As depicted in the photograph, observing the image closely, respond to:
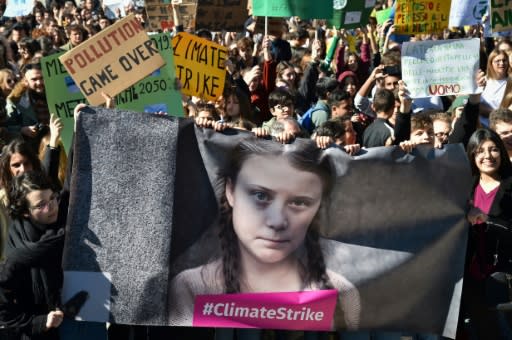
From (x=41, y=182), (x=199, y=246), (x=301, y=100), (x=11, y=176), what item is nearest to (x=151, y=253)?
(x=199, y=246)

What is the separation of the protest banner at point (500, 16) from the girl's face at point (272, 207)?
467cm

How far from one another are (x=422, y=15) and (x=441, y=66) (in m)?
2.06

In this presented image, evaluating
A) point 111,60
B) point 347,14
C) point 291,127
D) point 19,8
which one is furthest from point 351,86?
point 19,8

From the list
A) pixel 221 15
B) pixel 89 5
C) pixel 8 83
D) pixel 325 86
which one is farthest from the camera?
pixel 89 5

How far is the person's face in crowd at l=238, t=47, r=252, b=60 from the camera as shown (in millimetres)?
12422

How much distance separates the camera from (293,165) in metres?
5.59

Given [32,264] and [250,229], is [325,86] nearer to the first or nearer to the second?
[250,229]

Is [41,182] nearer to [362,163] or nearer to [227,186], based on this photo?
[227,186]

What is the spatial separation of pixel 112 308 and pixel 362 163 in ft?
5.01

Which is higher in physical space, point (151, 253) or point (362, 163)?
point (362, 163)

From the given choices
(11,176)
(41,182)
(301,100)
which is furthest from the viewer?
(301,100)

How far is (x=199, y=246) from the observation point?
559 centimetres

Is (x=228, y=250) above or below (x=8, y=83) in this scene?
above

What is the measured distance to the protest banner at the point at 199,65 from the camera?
25.9 ft
